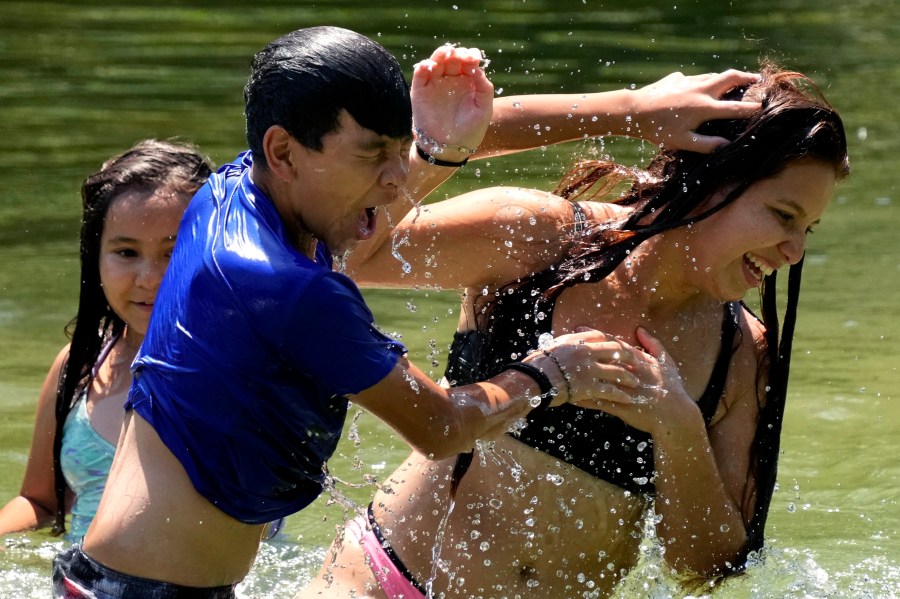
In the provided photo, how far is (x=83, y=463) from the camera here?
13.2 feet

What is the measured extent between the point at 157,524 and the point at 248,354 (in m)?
0.36

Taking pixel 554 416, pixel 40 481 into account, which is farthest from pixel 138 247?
pixel 554 416

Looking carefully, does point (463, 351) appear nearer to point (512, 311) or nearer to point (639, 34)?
point (512, 311)

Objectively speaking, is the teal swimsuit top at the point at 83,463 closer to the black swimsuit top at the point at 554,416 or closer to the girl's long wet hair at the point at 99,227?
the girl's long wet hair at the point at 99,227

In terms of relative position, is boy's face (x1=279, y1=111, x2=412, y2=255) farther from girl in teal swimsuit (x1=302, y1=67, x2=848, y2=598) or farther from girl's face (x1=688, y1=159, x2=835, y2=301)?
girl's face (x1=688, y1=159, x2=835, y2=301)

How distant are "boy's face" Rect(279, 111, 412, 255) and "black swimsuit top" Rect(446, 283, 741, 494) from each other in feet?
2.45

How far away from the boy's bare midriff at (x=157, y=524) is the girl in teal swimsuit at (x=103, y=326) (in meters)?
1.28

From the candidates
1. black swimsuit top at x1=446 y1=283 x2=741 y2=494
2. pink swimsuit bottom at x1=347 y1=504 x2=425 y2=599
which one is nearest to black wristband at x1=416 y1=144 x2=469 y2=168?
black swimsuit top at x1=446 y1=283 x2=741 y2=494

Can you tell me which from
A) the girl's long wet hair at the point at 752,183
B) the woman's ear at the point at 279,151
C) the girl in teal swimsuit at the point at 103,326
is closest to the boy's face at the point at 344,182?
the woman's ear at the point at 279,151

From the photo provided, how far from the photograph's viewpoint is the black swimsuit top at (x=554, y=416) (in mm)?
3271

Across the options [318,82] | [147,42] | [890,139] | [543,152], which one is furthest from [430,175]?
[147,42]

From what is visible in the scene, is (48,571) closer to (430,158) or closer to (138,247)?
(138,247)

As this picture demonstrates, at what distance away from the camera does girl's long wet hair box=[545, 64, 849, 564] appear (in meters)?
3.16

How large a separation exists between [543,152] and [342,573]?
251 inches
